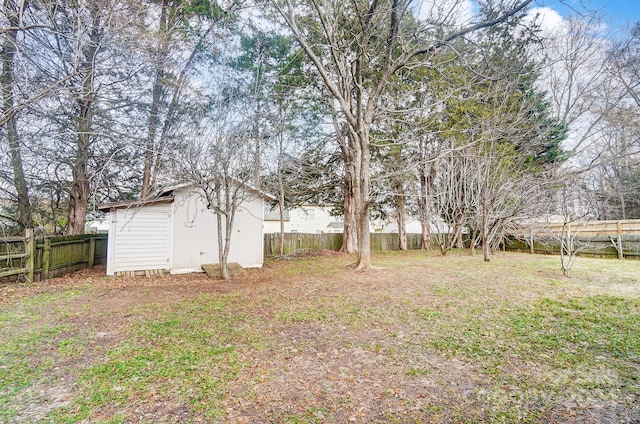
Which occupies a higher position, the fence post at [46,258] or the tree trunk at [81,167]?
the tree trunk at [81,167]

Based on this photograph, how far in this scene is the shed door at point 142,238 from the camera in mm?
8516

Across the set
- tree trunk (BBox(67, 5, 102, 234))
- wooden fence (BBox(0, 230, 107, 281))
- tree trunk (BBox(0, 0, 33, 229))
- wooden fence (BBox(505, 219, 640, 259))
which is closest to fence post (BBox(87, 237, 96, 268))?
wooden fence (BBox(0, 230, 107, 281))

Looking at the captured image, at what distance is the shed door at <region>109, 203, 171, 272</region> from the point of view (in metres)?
8.52

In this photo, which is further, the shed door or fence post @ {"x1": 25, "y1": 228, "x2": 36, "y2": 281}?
the shed door

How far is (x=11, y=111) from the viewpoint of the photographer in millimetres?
5504

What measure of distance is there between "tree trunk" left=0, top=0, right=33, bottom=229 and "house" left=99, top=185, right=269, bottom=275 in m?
2.56

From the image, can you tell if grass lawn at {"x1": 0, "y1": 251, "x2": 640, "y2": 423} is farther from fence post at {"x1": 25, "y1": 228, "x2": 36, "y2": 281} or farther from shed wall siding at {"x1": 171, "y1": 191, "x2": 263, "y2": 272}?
shed wall siding at {"x1": 171, "y1": 191, "x2": 263, "y2": 272}

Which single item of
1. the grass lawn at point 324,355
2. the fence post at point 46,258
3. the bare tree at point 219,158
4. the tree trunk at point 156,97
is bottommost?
the grass lawn at point 324,355

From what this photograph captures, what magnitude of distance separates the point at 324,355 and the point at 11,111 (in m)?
6.83

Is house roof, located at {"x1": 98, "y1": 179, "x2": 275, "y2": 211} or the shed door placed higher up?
house roof, located at {"x1": 98, "y1": 179, "x2": 275, "y2": 211}

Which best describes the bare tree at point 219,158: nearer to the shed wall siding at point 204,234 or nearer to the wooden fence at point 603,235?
the shed wall siding at point 204,234

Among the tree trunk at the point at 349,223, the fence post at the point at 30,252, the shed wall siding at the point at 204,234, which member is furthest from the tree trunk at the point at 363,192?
the fence post at the point at 30,252

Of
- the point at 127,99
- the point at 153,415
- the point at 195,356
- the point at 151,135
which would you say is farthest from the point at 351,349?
the point at 127,99

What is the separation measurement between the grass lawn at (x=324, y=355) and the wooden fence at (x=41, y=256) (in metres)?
1.08
